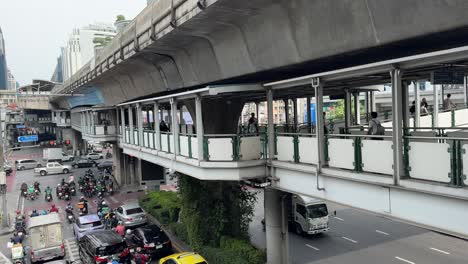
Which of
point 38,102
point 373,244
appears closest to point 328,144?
point 373,244

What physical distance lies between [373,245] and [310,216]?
3.48 m

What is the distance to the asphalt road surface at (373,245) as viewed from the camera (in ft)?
57.7

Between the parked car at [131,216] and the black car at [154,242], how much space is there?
4.39 metres

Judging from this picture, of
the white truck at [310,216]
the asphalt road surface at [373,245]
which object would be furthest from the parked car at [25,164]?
the white truck at [310,216]

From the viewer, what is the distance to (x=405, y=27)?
22.3 feet

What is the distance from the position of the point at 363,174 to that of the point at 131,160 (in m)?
31.7

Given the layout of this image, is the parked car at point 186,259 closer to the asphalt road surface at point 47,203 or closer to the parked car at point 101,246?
the parked car at point 101,246

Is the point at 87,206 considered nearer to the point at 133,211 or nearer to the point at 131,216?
the point at 133,211

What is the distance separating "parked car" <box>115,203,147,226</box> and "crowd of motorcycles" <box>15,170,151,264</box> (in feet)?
1.33

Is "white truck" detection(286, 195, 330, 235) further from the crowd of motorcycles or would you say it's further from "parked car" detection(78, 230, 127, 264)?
"parked car" detection(78, 230, 127, 264)

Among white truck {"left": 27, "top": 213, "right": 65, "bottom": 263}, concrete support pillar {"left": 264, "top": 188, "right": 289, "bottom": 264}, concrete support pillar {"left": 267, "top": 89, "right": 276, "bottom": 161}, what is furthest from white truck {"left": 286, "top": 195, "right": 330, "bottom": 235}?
Result: white truck {"left": 27, "top": 213, "right": 65, "bottom": 263}

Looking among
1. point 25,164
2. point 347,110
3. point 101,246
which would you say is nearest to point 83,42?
point 25,164

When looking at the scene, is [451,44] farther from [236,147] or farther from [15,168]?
[15,168]

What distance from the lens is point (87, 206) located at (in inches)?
1107
